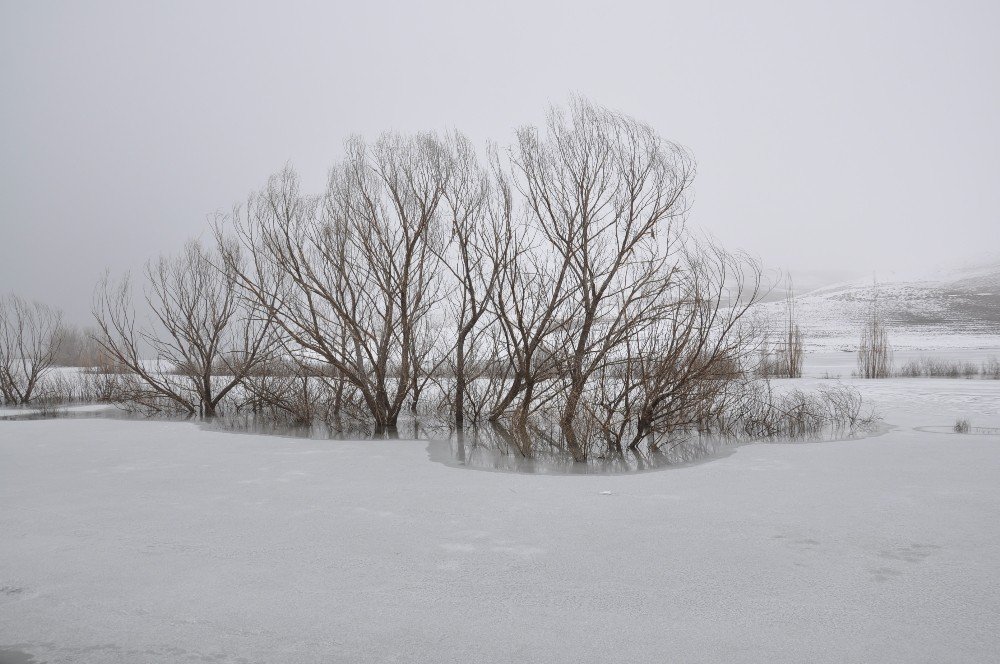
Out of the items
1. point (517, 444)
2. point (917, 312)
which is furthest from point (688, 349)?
point (917, 312)

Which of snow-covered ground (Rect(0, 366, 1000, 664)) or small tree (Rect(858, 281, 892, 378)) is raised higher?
small tree (Rect(858, 281, 892, 378))

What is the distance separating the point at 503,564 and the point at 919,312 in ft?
344

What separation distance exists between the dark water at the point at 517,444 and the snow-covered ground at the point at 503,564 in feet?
2.68

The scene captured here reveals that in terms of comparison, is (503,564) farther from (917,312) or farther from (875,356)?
(917,312)

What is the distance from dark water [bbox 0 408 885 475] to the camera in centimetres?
800

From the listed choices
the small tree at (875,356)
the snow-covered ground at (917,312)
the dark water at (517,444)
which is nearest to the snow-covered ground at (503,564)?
the dark water at (517,444)

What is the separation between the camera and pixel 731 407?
38.4ft

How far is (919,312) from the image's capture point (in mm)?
91000

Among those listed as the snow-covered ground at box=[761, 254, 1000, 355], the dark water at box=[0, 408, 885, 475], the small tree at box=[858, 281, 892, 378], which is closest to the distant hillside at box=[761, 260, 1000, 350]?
the snow-covered ground at box=[761, 254, 1000, 355]

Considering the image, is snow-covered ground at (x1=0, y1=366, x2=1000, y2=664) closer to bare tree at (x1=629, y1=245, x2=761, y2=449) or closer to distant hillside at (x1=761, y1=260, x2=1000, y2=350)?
bare tree at (x1=629, y1=245, x2=761, y2=449)

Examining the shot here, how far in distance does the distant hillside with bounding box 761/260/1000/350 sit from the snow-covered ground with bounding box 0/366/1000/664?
54.5 meters

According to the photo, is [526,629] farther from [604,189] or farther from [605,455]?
[604,189]

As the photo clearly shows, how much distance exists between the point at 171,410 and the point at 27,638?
1382 cm

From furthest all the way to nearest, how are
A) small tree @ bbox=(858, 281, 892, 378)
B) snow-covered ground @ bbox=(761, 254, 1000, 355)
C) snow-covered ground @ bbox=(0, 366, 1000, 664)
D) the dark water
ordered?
snow-covered ground @ bbox=(761, 254, 1000, 355) → small tree @ bbox=(858, 281, 892, 378) → the dark water → snow-covered ground @ bbox=(0, 366, 1000, 664)
